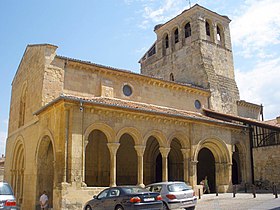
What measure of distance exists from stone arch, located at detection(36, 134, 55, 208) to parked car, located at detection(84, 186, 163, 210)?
20.1ft

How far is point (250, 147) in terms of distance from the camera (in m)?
21.8

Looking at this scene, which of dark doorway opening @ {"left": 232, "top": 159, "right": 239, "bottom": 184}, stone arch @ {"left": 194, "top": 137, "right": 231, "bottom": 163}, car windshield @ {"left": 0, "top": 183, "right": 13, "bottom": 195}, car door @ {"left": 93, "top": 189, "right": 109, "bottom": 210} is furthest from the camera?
dark doorway opening @ {"left": 232, "top": 159, "right": 239, "bottom": 184}

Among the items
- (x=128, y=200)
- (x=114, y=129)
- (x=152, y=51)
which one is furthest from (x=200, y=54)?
(x=128, y=200)

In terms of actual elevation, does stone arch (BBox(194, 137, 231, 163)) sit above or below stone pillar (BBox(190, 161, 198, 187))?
above

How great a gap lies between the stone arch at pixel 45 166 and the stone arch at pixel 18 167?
2.77 meters

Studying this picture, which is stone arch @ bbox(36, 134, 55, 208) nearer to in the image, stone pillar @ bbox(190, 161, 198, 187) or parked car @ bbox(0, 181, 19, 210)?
parked car @ bbox(0, 181, 19, 210)

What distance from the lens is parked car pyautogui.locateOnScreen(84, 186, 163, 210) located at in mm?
9656

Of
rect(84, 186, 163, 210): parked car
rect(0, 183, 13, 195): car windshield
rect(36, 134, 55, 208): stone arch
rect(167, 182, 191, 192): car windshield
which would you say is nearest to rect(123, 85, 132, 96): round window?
rect(36, 134, 55, 208): stone arch

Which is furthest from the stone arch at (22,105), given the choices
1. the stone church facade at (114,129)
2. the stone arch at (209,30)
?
the stone arch at (209,30)

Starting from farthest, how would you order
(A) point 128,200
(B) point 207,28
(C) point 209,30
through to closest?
(B) point 207,28 < (C) point 209,30 < (A) point 128,200

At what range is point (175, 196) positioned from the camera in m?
11.5

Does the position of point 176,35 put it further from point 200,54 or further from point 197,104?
point 197,104

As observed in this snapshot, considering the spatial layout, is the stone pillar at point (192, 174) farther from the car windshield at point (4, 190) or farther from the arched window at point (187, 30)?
the arched window at point (187, 30)

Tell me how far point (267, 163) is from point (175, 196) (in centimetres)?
1178
